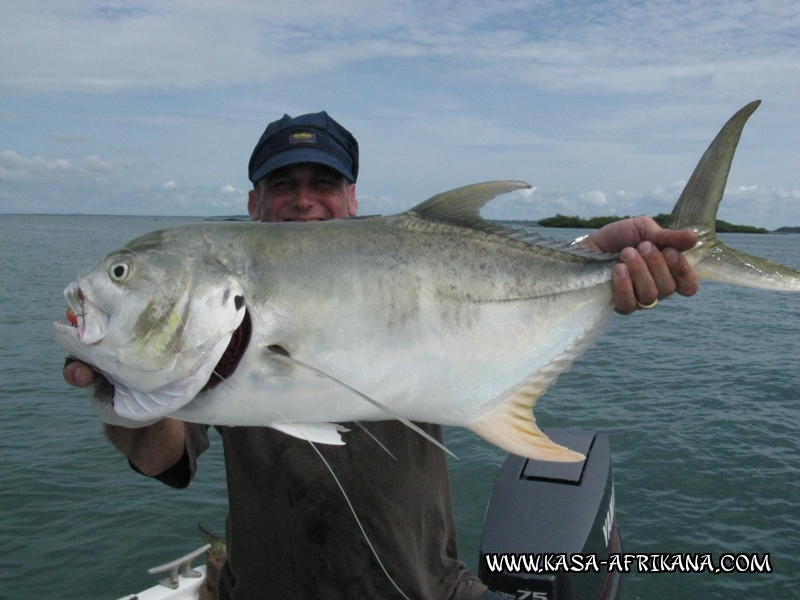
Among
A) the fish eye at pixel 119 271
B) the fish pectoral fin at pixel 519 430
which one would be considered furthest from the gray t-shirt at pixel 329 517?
the fish eye at pixel 119 271

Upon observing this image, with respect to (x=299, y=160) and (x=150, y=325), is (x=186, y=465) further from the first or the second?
(x=299, y=160)

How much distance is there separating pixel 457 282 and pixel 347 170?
1205 mm

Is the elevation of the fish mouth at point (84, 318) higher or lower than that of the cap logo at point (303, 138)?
lower

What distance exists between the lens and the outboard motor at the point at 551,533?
3508mm

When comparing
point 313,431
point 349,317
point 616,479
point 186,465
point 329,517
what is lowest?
point 616,479

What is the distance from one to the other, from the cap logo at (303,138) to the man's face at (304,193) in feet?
0.32

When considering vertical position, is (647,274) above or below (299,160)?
below

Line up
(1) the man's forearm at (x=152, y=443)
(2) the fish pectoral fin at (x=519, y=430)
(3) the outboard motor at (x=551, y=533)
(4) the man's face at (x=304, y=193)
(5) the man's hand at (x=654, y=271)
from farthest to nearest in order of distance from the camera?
(3) the outboard motor at (x=551, y=533), (4) the man's face at (x=304, y=193), (1) the man's forearm at (x=152, y=443), (5) the man's hand at (x=654, y=271), (2) the fish pectoral fin at (x=519, y=430)

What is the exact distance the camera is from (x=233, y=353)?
6.09 feet

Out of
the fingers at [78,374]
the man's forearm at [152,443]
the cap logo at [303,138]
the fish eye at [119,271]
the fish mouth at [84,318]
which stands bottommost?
the man's forearm at [152,443]

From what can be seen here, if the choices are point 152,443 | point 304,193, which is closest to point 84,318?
point 152,443

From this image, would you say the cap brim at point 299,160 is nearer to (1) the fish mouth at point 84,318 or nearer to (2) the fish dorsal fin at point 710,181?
(1) the fish mouth at point 84,318

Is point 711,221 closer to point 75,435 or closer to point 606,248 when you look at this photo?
point 606,248

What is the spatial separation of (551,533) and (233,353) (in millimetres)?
2455
